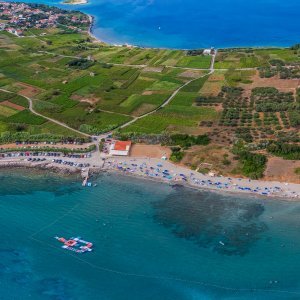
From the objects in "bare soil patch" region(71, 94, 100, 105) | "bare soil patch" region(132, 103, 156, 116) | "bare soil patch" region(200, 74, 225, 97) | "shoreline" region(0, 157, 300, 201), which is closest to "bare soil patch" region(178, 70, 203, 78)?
"bare soil patch" region(200, 74, 225, 97)

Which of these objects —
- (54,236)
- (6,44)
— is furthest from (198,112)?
(6,44)

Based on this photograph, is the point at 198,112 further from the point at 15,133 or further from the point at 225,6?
the point at 225,6

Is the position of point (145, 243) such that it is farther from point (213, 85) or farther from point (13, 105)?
point (213, 85)

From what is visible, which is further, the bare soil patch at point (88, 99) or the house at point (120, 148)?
the bare soil patch at point (88, 99)

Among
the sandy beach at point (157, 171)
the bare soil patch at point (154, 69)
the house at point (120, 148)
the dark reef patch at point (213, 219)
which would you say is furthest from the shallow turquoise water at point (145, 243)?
the bare soil patch at point (154, 69)

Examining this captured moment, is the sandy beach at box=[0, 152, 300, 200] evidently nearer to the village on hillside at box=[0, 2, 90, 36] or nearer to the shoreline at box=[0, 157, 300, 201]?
the shoreline at box=[0, 157, 300, 201]

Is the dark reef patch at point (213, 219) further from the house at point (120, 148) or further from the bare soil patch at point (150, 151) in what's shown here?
the house at point (120, 148)

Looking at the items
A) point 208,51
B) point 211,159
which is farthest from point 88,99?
point 208,51
